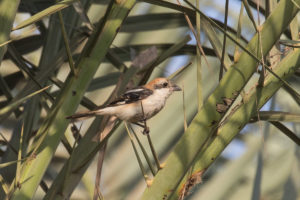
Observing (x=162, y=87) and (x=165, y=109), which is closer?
(x=165, y=109)

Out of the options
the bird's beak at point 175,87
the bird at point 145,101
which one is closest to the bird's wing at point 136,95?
the bird at point 145,101

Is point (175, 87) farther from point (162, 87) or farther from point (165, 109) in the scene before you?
point (165, 109)

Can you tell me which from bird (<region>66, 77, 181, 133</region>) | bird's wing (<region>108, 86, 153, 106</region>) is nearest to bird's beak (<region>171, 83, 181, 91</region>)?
bird (<region>66, 77, 181, 133</region>)

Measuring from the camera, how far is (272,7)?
1.72 metres

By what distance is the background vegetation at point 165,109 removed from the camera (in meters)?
1.56

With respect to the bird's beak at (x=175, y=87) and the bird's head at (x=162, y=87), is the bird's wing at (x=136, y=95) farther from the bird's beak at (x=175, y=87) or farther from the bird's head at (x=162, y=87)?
the bird's beak at (x=175, y=87)

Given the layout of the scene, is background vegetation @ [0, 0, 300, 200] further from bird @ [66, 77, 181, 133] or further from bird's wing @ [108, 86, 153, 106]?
bird's wing @ [108, 86, 153, 106]

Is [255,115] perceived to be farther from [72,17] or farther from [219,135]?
[72,17]

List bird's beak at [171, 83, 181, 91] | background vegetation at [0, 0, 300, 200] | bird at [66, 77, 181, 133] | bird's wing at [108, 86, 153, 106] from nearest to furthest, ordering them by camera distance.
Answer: background vegetation at [0, 0, 300, 200]
bird at [66, 77, 181, 133]
bird's beak at [171, 83, 181, 91]
bird's wing at [108, 86, 153, 106]

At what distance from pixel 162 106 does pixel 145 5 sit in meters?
0.62

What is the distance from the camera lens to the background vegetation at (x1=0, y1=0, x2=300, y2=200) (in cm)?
156

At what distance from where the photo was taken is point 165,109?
2613mm

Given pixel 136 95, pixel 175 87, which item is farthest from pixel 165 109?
pixel 136 95

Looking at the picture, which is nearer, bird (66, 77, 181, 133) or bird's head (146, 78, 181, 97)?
bird (66, 77, 181, 133)
